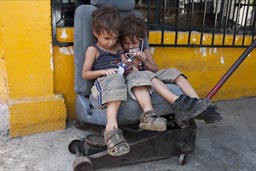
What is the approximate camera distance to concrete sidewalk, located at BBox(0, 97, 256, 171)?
1.90 m

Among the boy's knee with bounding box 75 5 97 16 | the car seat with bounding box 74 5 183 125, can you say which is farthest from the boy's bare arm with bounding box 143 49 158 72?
the boy's knee with bounding box 75 5 97 16

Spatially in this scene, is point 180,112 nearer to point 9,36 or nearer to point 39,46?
point 39,46

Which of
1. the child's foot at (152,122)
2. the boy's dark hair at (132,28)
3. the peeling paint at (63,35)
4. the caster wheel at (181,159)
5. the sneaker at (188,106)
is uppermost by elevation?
the boy's dark hair at (132,28)

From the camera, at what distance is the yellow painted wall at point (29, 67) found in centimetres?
208

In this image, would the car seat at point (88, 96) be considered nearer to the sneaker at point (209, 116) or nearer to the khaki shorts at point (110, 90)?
the khaki shorts at point (110, 90)

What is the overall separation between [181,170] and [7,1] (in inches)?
68.3

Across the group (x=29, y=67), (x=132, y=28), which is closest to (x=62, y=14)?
(x=29, y=67)

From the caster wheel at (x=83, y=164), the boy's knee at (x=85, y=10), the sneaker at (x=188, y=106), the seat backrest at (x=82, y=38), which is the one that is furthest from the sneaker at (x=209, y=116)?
the boy's knee at (x=85, y=10)

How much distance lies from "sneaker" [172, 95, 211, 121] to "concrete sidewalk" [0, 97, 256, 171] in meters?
0.43

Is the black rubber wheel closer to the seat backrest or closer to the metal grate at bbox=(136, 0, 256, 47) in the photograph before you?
the seat backrest

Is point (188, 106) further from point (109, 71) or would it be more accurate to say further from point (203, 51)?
point (203, 51)

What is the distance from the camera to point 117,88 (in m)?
1.75

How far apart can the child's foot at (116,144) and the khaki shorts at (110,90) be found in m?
0.20

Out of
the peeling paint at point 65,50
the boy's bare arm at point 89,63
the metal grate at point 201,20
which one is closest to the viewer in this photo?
the boy's bare arm at point 89,63
